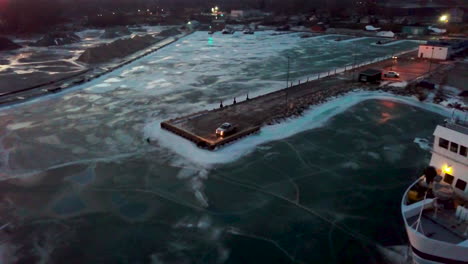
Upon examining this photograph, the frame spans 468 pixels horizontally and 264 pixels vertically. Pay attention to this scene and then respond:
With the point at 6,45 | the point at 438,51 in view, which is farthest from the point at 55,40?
the point at 438,51

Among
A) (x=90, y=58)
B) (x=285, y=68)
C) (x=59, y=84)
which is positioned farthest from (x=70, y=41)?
(x=285, y=68)

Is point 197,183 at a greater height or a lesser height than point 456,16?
lesser

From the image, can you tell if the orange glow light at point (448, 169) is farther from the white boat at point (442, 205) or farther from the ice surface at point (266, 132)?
the ice surface at point (266, 132)

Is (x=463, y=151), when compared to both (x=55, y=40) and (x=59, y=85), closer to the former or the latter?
(x=59, y=85)

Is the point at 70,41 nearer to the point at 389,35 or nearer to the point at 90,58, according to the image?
the point at 90,58

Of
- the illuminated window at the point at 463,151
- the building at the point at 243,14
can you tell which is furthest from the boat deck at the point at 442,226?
the building at the point at 243,14

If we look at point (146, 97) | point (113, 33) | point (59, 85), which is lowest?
point (146, 97)

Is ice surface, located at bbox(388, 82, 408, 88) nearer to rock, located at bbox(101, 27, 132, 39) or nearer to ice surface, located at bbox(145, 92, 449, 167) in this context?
ice surface, located at bbox(145, 92, 449, 167)
